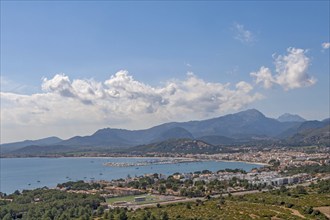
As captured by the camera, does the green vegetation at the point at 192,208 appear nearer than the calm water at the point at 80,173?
Yes

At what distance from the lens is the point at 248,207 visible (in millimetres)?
35250

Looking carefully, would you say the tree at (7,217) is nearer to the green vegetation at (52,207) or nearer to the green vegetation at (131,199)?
the green vegetation at (52,207)

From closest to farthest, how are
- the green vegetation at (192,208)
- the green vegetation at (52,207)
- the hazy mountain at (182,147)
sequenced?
the green vegetation at (192,208) < the green vegetation at (52,207) < the hazy mountain at (182,147)

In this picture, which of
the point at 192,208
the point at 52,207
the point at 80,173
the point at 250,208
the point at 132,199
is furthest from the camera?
the point at 80,173

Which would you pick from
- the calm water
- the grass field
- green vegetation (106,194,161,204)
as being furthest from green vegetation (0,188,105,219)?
the calm water

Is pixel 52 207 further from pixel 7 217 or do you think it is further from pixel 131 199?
pixel 131 199

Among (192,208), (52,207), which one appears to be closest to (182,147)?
(192,208)

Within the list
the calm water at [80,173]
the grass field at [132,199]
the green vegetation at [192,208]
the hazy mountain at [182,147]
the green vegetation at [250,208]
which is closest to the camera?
the green vegetation at [250,208]

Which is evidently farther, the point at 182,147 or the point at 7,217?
the point at 182,147

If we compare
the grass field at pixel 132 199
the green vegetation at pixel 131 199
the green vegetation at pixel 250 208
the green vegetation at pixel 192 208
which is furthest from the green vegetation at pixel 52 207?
the green vegetation at pixel 131 199

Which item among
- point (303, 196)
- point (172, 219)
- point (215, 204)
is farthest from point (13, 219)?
point (303, 196)

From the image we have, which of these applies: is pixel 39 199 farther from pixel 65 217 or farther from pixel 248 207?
pixel 248 207

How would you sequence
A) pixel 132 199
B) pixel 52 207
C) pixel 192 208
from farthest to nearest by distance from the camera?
pixel 132 199 → pixel 192 208 → pixel 52 207

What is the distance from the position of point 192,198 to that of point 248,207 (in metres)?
10.5
